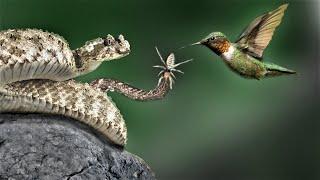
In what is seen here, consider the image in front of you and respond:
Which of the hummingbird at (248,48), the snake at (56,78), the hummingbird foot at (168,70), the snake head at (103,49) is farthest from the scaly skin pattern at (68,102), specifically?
the hummingbird at (248,48)

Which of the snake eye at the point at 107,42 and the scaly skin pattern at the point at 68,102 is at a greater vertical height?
the snake eye at the point at 107,42

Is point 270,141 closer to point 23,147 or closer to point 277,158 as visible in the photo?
point 277,158

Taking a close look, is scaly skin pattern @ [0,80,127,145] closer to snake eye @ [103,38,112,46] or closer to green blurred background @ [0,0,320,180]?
snake eye @ [103,38,112,46]

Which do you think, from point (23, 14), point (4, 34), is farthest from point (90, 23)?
point (4, 34)

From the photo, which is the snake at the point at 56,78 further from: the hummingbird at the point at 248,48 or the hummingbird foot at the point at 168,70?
the hummingbird at the point at 248,48

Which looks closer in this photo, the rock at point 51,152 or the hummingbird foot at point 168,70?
the rock at point 51,152

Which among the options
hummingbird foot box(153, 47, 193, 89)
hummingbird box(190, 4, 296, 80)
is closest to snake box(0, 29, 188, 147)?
hummingbird foot box(153, 47, 193, 89)

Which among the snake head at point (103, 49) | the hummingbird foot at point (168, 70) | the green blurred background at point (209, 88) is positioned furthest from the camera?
the green blurred background at point (209, 88)
